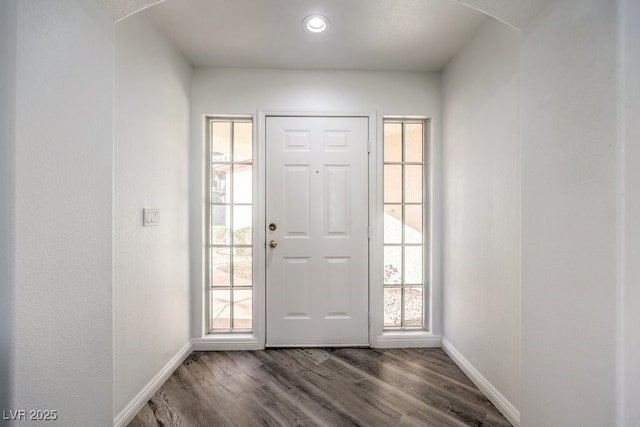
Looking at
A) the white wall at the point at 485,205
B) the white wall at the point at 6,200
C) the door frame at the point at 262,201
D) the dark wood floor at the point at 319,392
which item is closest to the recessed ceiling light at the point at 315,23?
the door frame at the point at 262,201

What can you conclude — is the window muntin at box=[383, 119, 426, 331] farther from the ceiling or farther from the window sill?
the window sill

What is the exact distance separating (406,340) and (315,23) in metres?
2.49

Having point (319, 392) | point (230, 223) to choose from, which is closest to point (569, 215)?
point (319, 392)

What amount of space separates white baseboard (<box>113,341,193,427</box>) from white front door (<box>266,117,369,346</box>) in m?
0.72

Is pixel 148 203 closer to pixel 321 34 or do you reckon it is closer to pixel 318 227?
pixel 318 227

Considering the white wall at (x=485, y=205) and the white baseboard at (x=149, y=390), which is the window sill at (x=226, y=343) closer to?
the white baseboard at (x=149, y=390)

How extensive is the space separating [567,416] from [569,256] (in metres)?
0.55

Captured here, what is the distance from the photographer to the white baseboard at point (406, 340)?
88.4 inches

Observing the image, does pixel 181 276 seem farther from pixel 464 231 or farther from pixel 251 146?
pixel 464 231

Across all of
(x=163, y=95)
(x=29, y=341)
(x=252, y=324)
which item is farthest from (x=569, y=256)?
(x=163, y=95)

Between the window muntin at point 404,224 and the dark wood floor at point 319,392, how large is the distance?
35 centimetres

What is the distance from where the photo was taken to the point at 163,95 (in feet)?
5.97

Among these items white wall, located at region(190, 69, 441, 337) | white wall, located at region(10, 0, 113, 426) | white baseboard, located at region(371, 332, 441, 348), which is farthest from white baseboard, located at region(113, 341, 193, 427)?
white baseboard, located at region(371, 332, 441, 348)

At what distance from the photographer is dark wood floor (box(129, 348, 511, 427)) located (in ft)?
4.86
